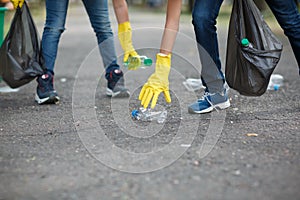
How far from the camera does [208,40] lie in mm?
3639

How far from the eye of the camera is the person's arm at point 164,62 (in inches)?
133

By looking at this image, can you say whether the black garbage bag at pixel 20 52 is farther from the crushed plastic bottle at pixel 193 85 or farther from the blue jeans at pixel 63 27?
the crushed plastic bottle at pixel 193 85

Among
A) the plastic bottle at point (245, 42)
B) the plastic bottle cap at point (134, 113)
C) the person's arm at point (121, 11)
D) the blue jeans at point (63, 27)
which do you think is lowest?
the plastic bottle cap at point (134, 113)

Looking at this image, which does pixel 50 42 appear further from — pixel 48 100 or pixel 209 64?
pixel 209 64

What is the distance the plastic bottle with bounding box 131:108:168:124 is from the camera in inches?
142

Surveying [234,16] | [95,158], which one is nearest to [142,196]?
[95,158]

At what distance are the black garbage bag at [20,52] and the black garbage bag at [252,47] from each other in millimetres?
1743

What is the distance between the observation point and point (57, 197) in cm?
225

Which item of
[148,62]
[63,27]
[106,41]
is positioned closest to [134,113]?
[148,62]

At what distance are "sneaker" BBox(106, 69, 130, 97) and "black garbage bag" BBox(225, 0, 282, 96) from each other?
4.24 feet

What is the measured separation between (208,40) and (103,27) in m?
1.20

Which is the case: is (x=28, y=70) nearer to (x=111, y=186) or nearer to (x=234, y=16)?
(x=234, y=16)

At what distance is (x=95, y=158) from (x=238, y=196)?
909mm

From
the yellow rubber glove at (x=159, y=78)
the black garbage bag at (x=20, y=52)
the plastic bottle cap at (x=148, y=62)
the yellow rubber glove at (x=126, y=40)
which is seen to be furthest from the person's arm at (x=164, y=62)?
the black garbage bag at (x=20, y=52)
